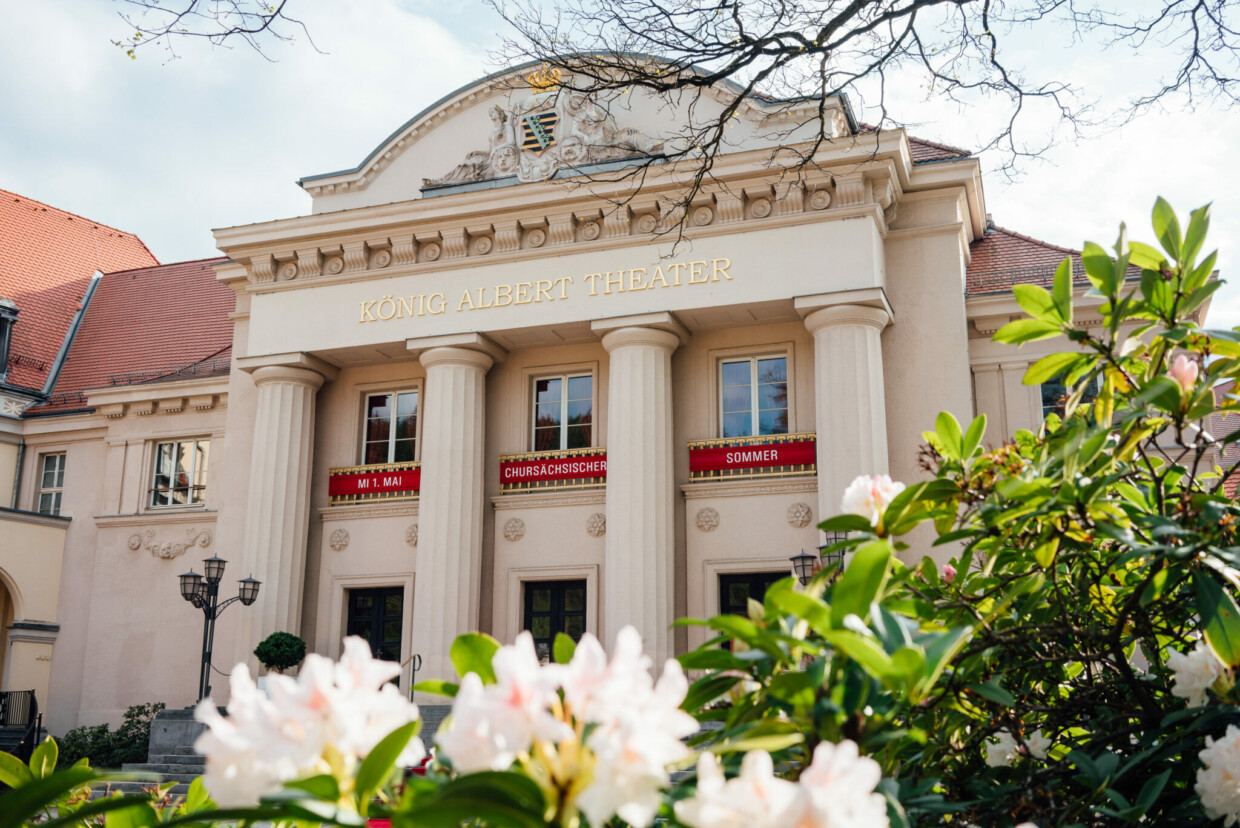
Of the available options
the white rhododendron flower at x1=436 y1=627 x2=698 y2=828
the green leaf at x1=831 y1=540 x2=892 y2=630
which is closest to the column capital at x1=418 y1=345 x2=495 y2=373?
the green leaf at x1=831 y1=540 x2=892 y2=630

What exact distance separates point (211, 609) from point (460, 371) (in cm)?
598

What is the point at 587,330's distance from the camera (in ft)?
66.8

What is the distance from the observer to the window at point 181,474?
956 inches

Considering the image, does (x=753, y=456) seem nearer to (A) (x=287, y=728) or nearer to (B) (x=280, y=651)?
(B) (x=280, y=651)

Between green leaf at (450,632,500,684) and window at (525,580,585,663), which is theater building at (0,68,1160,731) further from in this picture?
green leaf at (450,632,500,684)

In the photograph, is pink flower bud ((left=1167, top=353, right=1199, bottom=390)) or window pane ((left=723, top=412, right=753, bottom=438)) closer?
pink flower bud ((left=1167, top=353, right=1199, bottom=390))

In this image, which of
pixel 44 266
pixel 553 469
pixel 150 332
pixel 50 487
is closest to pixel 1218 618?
pixel 553 469

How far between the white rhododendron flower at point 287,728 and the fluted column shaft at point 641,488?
16.6m

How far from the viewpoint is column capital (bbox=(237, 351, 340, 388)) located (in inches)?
854

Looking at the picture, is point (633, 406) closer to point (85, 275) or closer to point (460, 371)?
point (460, 371)

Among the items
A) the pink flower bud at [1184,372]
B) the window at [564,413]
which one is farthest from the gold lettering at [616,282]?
the pink flower bud at [1184,372]

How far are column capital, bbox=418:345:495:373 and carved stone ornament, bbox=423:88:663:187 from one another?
11.2ft

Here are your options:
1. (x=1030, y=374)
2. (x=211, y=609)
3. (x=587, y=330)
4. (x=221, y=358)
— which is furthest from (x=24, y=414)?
(x=1030, y=374)

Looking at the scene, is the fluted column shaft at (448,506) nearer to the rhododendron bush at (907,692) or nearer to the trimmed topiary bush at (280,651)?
the trimmed topiary bush at (280,651)
